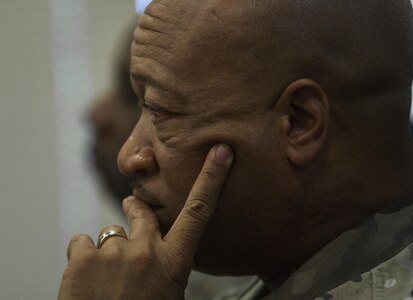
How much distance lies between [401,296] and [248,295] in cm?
54

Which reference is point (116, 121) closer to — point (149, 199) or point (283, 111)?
point (149, 199)

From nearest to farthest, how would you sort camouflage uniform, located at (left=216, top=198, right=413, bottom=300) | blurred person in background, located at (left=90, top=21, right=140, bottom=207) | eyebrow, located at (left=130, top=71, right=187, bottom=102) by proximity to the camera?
camouflage uniform, located at (left=216, top=198, right=413, bottom=300) < eyebrow, located at (left=130, top=71, right=187, bottom=102) < blurred person in background, located at (left=90, top=21, right=140, bottom=207)

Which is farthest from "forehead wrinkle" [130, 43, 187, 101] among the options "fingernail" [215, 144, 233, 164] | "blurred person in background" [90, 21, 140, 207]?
"blurred person in background" [90, 21, 140, 207]

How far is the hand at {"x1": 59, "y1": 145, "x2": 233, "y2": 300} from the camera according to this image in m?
1.40

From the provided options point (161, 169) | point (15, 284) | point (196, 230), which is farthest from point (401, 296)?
point (15, 284)

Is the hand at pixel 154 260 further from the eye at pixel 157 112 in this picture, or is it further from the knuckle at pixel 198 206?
the eye at pixel 157 112

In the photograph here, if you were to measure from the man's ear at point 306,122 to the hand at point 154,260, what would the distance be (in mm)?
108

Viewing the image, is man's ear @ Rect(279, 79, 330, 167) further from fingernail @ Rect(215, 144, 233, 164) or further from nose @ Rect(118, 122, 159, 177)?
nose @ Rect(118, 122, 159, 177)

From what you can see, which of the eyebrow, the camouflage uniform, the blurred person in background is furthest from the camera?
the blurred person in background

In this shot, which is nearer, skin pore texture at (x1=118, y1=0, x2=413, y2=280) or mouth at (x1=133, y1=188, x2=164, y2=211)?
skin pore texture at (x1=118, y1=0, x2=413, y2=280)

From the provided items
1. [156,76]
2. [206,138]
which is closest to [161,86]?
[156,76]

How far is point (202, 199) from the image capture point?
4.70ft

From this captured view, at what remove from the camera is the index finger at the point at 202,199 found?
1.43m

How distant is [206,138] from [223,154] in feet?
0.14
